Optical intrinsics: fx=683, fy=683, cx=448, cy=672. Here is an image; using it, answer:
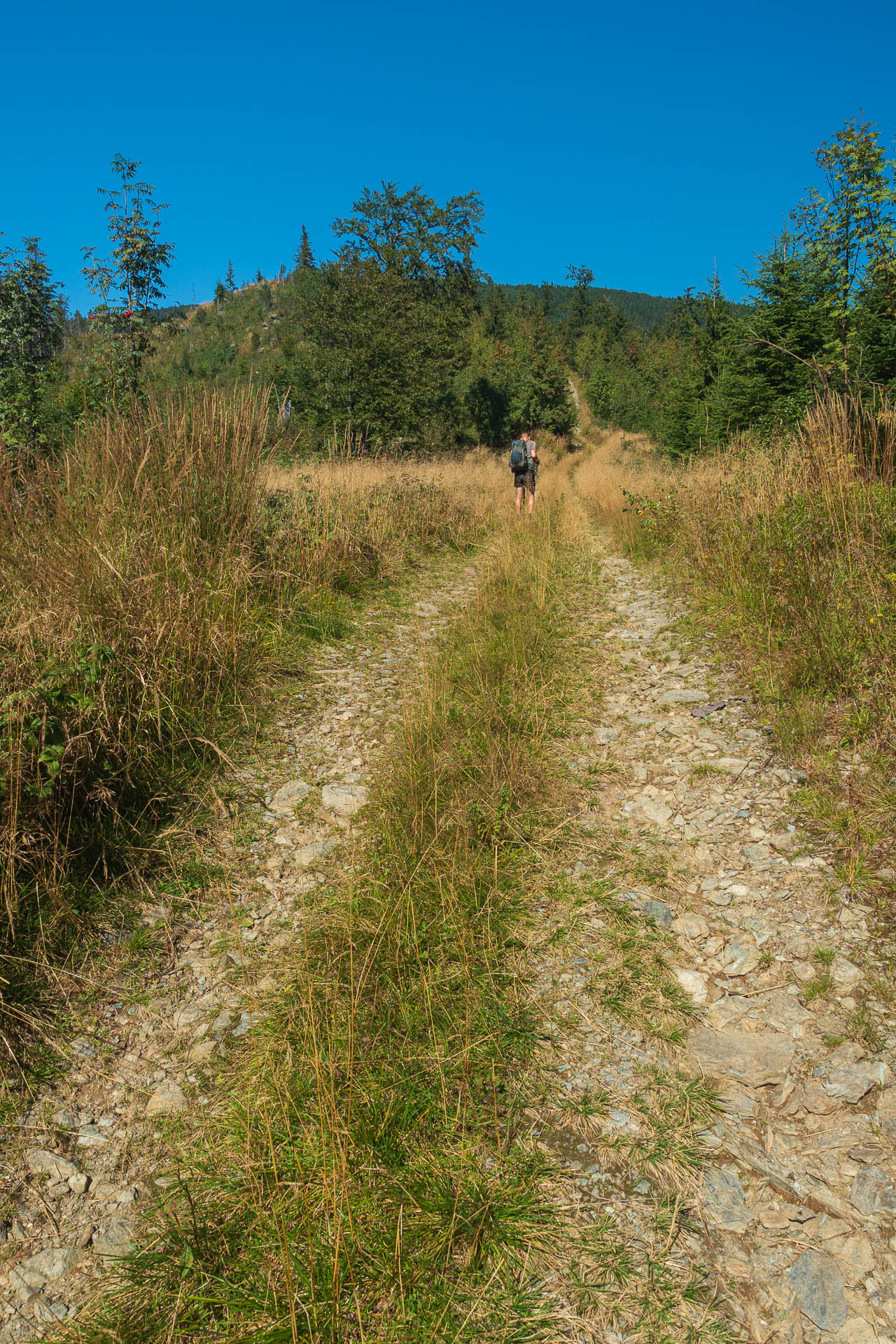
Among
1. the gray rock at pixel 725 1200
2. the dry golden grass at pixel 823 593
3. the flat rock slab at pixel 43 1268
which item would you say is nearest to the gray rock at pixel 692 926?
the dry golden grass at pixel 823 593

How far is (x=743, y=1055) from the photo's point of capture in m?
2.45

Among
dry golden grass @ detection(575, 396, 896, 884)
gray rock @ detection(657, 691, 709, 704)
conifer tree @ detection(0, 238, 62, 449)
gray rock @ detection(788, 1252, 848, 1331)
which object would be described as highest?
conifer tree @ detection(0, 238, 62, 449)

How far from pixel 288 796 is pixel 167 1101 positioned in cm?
186

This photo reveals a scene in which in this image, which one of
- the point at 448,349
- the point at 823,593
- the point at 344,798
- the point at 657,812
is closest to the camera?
the point at 657,812

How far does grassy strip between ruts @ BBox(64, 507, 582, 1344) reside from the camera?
170 centimetres

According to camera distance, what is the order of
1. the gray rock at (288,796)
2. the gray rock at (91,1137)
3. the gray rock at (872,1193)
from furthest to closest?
the gray rock at (288,796) → the gray rock at (91,1137) → the gray rock at (872,1193)

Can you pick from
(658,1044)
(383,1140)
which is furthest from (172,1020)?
(658,1044)

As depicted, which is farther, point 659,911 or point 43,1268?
point 659,911

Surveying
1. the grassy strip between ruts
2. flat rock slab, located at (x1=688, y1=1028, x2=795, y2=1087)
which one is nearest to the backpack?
the grassy strip between ruts

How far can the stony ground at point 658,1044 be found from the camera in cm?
186

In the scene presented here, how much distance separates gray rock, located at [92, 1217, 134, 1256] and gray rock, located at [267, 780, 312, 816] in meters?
2.08

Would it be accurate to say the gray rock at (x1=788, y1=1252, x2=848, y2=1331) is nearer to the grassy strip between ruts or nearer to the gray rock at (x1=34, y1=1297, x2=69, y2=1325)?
the grassy strip between ruts

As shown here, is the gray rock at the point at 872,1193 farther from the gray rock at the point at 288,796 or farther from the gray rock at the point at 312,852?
the gray rock at the point at 288,796

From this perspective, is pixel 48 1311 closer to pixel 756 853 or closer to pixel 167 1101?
pixel 167 1101
